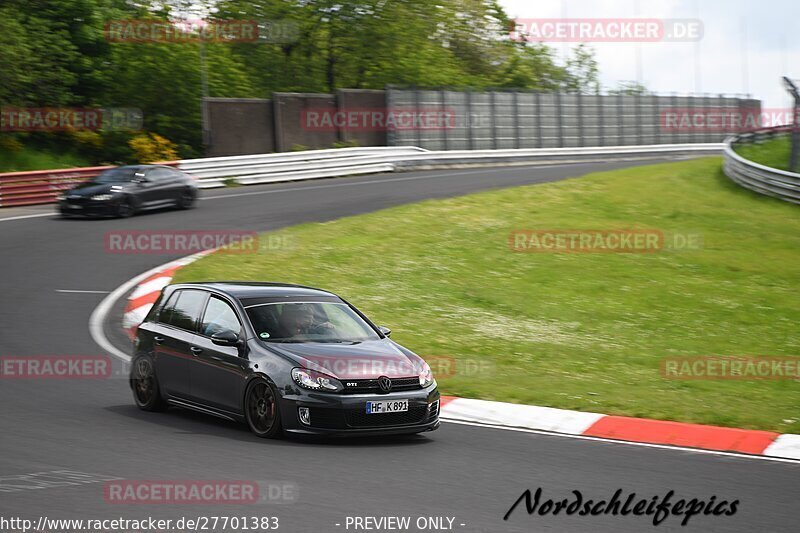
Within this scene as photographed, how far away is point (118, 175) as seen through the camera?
27.7 metres

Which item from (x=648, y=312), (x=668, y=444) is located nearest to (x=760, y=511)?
(x=668, y=444)

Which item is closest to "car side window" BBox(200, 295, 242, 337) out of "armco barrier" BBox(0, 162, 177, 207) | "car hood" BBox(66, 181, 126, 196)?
"car hood" BBox(66, 181, 126, 196)

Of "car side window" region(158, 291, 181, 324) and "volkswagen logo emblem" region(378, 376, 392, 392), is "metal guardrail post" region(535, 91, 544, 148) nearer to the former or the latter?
"car side window" region(158, 291, 181, 324)

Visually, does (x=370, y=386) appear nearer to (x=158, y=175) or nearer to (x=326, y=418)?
(x=326, y=418)

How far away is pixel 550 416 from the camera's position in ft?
36.1

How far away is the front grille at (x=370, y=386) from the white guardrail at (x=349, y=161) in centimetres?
2462

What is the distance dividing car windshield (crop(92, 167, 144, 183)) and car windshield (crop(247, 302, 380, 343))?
18009 millimetres

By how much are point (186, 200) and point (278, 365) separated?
19.6m

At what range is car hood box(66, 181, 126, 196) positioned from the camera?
2675cm

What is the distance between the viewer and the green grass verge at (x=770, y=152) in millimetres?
36638

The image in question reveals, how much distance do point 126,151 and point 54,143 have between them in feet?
8.48

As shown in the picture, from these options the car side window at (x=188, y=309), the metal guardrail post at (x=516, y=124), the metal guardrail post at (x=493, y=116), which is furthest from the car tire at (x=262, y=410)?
the metal guardrail post at (x=516, y=124)

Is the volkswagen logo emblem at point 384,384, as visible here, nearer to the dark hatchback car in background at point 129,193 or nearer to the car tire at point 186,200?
the dark hatchback car in background at point 129,193

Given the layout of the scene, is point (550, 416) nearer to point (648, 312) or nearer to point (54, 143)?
point (648, 312)
